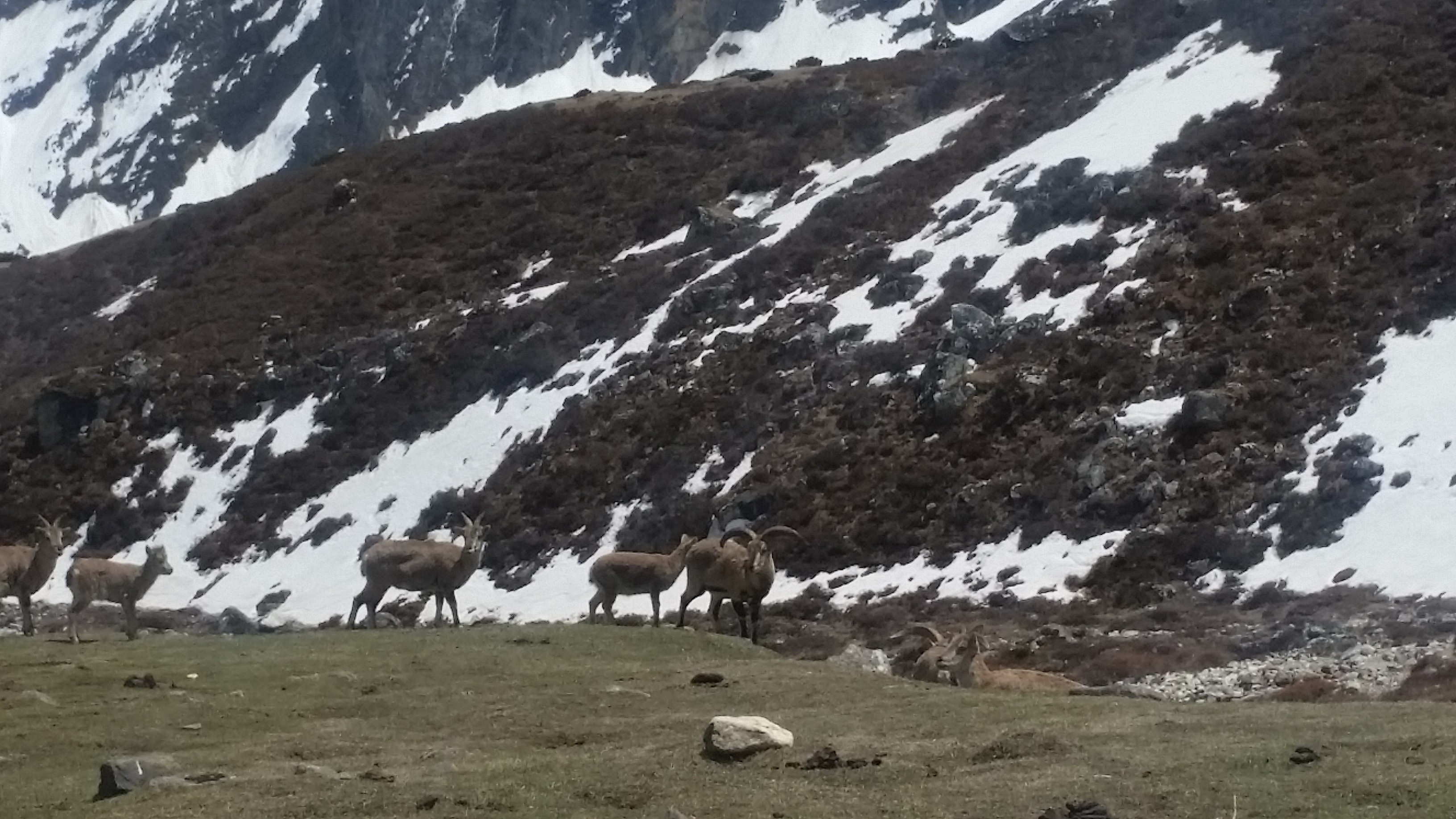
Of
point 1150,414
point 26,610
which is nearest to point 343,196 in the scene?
point 1150,414

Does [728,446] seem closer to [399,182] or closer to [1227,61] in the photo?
[1227,61]

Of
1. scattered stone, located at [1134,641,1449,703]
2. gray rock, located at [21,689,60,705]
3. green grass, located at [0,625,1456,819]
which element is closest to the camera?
green grass, located at [0,625,1456,819]

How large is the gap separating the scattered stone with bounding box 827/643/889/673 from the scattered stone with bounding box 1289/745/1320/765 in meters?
14.0

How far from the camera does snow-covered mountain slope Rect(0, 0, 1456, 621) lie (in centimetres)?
3459

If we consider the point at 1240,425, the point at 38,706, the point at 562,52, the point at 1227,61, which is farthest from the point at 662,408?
the point at 562,52

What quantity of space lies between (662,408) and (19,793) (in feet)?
116

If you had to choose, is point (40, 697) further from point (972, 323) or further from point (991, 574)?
point (972, 323)

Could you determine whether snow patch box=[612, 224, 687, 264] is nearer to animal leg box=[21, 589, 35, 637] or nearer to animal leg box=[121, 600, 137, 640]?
animal leg box=[121, 600, 137, 640]

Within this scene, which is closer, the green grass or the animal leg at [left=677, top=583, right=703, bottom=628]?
the green grass

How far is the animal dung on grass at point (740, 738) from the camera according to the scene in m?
13.6

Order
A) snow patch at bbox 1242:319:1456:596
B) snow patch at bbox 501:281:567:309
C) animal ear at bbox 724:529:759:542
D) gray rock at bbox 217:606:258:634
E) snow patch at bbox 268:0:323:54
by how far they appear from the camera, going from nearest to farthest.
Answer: animal ear at bbox 724:529:759:542, snow patch at bbox 1242:319:1456:596, gray rock at bbox 217:606:258:634, snow patch at bbox 501:281:567:309, snow patch at bbox 268:0:323:54

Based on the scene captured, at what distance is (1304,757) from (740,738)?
471cm

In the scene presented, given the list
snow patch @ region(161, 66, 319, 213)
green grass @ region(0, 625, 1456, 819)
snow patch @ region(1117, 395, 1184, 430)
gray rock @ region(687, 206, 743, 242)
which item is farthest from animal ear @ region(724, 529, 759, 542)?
snow patch @ region(161, 66, 319, 213)

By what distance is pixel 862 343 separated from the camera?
156 ft
